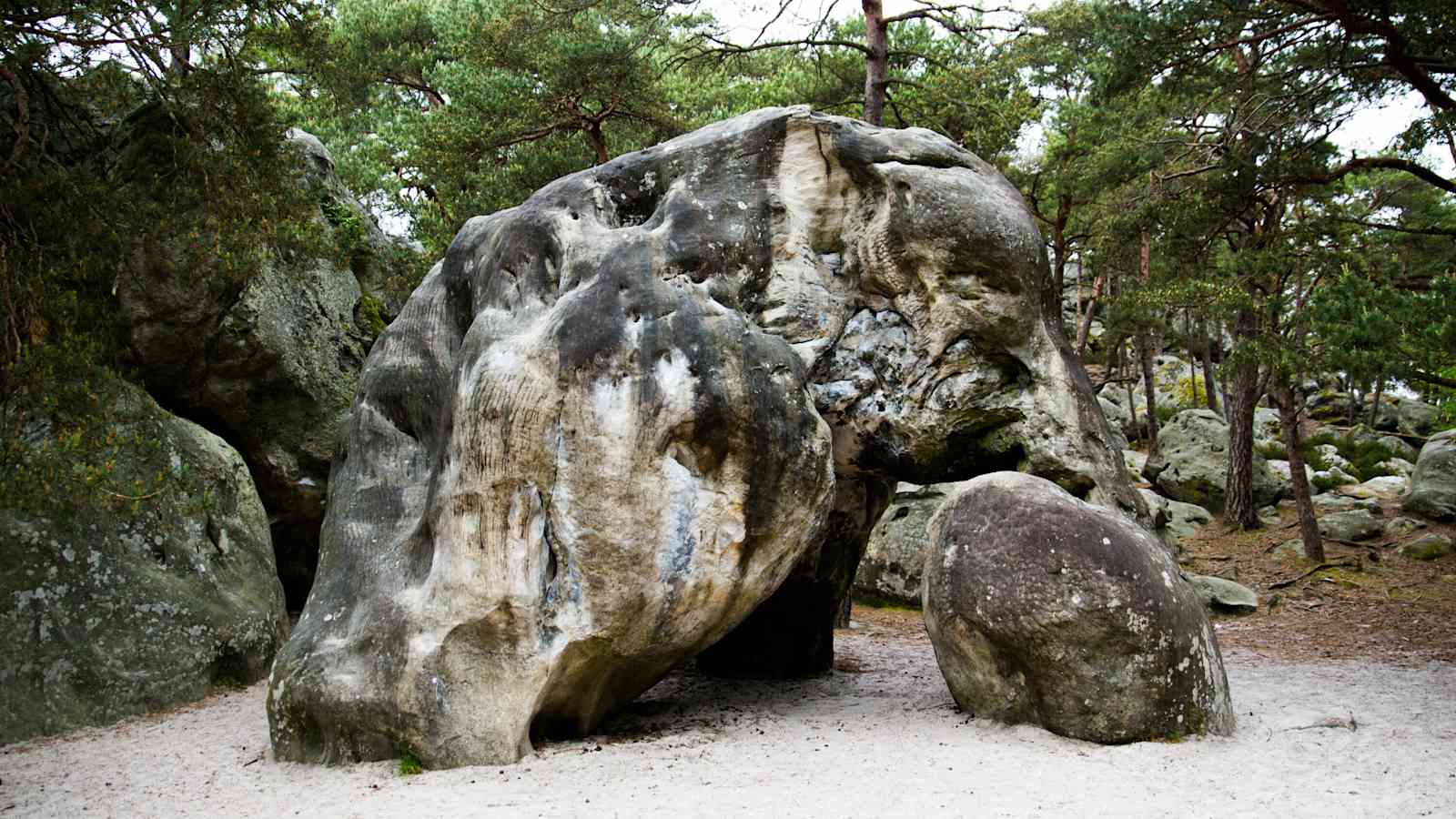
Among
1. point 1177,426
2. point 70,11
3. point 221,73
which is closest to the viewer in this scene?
point 70,11

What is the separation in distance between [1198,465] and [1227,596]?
26.2 feet

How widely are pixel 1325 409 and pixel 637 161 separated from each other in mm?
28148

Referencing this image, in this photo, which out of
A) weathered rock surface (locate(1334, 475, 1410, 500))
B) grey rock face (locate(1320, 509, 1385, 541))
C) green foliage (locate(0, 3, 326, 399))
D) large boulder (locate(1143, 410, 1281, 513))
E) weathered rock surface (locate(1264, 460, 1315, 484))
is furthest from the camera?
weathered rock surface (locate(1264, 460, 1315, 484))

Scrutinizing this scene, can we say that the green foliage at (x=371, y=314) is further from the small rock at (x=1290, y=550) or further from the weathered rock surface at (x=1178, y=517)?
the small rock at (x=1290, y=550)

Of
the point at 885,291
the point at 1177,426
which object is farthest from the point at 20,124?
the point at 1177,426

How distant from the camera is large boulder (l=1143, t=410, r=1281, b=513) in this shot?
63.4 ft

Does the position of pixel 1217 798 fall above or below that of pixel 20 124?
below

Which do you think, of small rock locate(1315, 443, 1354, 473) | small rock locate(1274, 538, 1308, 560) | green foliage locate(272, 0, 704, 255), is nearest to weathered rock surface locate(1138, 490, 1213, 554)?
small rock locate(1274, 538, 1308, 560)

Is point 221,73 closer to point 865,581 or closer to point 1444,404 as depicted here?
point 865,581

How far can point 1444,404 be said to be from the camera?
62.7 feet

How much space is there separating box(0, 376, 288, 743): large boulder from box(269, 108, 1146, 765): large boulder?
145cm

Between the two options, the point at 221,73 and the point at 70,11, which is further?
the point at 221,73

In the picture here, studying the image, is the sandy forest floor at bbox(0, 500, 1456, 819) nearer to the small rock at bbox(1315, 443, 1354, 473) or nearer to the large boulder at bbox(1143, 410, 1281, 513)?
the large boulder at bbox(1143, 410, 1281, 513)

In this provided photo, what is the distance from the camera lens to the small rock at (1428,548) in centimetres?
1441
